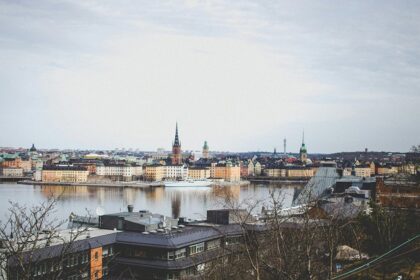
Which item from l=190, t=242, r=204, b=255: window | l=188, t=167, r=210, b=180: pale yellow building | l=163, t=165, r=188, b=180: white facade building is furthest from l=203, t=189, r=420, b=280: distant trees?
l=188, t=167, r=210, b=180: pale yellow building

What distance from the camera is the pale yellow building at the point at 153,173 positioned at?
49.8m

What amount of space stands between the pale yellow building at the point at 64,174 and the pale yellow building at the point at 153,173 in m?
6.22

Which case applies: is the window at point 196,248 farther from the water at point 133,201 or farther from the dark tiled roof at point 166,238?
the water at point 133,201

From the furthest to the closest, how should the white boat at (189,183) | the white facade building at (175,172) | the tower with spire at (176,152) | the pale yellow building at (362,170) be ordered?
1. the tower with spire at (176,152)
2. the white facade building at (175,172)
3. the pale yellow building at (362,170)
4. the white boat at (189,183)

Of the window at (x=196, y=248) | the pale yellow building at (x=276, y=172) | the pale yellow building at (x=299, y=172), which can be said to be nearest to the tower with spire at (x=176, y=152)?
the pale yellow building at (x=276, y=172)

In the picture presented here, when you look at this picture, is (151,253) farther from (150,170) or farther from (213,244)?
(150,170)

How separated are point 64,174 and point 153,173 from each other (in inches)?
340

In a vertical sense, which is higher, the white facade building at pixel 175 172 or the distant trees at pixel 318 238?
the distant trees at pixel 318 238

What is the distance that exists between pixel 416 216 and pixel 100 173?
143 ft

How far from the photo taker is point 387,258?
3.59 m

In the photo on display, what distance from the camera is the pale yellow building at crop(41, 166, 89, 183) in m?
45.0

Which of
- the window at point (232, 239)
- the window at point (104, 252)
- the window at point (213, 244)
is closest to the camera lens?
the window at point (104, 252)

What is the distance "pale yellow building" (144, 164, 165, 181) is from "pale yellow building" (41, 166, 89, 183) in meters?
6.22

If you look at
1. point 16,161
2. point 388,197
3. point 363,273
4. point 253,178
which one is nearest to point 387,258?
point 363,273
